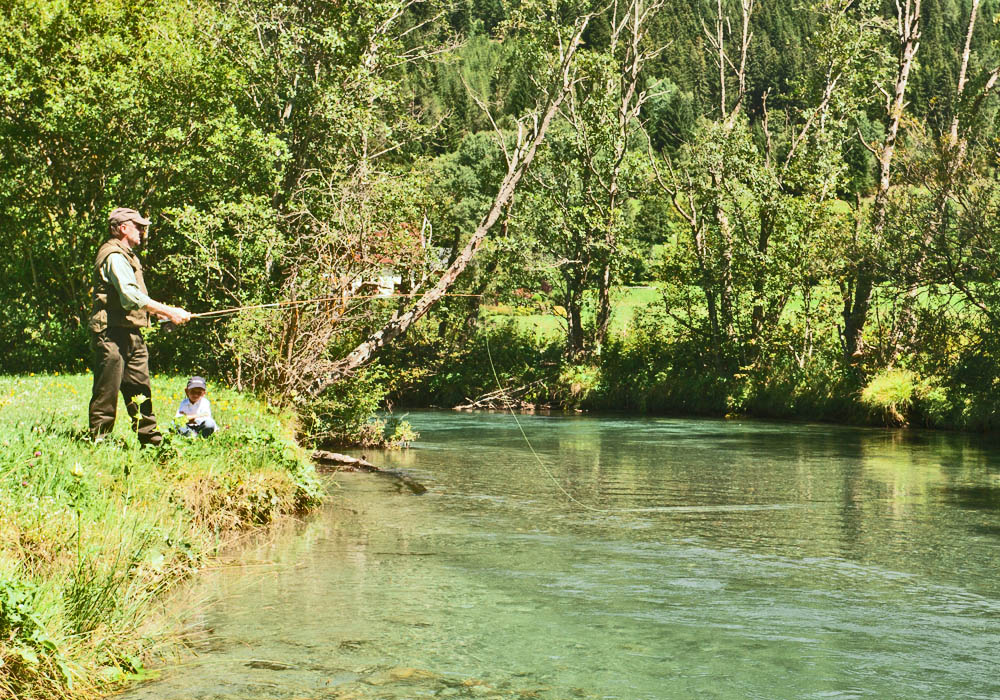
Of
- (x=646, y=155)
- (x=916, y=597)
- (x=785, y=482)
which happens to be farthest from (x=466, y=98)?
(x=916, y=597)

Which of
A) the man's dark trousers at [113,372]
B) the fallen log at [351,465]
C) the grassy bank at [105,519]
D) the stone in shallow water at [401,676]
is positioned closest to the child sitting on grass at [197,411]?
the grassy bank at [105,519]

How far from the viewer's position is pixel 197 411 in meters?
12.4

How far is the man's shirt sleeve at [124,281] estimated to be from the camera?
10477mm

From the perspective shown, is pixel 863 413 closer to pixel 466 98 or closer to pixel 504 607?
pixel 504 607

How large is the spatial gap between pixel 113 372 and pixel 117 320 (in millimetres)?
488

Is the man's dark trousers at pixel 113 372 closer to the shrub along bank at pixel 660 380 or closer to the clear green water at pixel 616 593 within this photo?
the clear green water at pixel 616 593

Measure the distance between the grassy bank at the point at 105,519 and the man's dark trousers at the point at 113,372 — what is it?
0.93 feet

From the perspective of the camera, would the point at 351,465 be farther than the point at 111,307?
Yes

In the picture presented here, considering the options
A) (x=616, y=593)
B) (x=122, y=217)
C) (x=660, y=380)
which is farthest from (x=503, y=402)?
(x=616, y=593)

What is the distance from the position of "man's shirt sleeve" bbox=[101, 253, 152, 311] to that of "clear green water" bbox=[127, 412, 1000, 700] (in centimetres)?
262

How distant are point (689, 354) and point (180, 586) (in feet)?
88.6

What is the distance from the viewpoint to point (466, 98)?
8281 cm

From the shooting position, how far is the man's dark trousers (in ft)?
35.0

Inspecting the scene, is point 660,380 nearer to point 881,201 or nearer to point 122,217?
point 881,201
